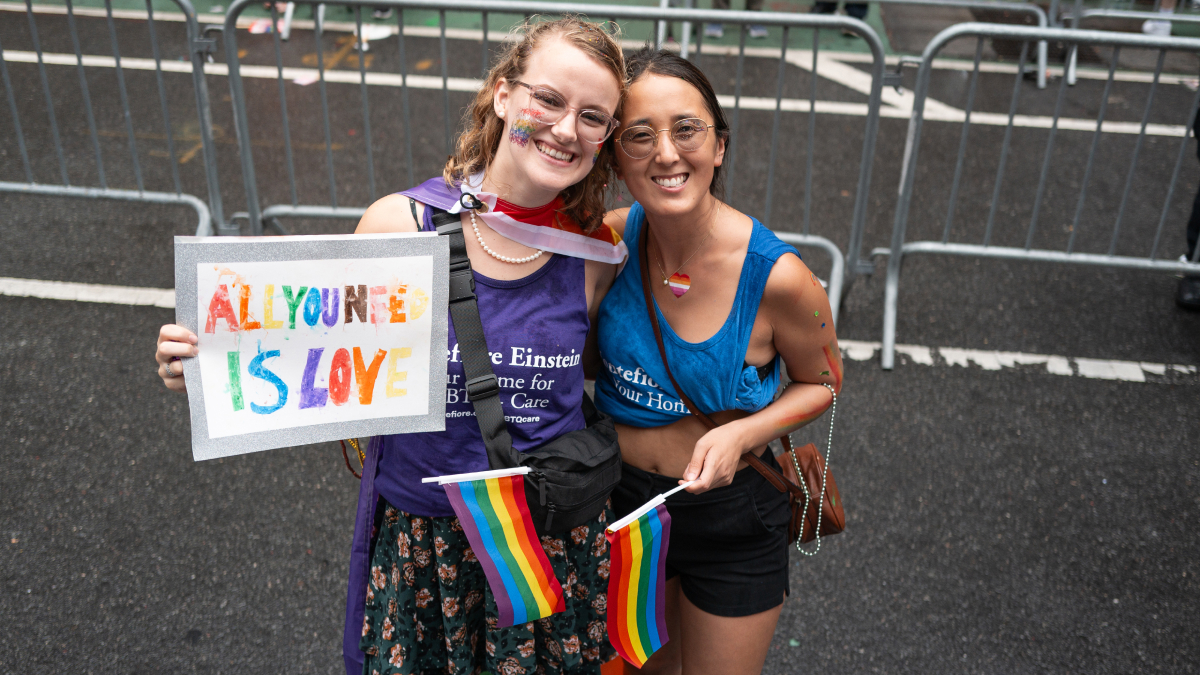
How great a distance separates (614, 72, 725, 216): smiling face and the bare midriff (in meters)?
0.50

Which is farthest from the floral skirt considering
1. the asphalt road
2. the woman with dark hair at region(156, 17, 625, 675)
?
→ the asphalt road

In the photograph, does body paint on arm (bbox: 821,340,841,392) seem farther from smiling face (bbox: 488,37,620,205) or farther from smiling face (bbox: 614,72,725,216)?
smiling face (bbox: 488,37,620,205)

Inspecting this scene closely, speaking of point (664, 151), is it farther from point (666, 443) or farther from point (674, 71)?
point (666, 443)

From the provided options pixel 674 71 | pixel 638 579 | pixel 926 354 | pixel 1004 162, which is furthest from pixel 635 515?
pixel 1004 162

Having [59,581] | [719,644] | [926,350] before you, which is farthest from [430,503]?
[926,350]

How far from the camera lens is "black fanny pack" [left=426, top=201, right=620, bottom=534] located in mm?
1885

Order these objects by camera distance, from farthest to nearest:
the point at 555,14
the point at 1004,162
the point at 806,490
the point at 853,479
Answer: the point at 1004,162 → the point at 555,14 → the point at 853,479 → the point at 806,490

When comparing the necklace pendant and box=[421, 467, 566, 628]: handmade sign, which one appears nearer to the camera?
box=[421, 467, 566, 628]: handmade sign

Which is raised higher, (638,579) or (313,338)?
(313,338)

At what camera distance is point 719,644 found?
2.21m

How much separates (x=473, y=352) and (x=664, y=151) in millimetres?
554

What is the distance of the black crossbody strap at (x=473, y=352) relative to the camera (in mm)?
1881

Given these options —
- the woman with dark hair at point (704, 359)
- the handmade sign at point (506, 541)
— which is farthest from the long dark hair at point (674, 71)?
the handmade sign at point (506, 541)

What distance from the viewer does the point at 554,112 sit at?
1.88m
